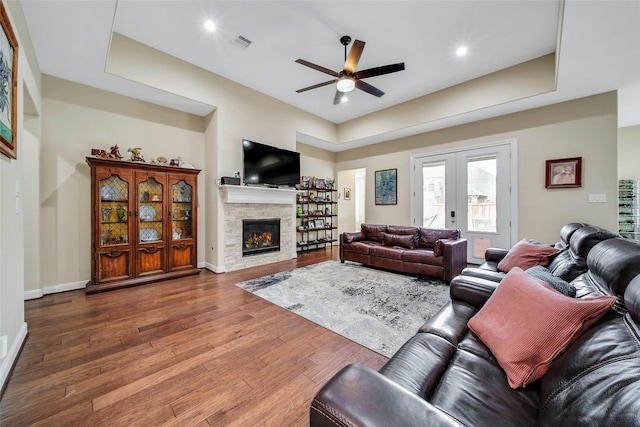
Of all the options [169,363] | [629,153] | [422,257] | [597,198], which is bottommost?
[169,363]

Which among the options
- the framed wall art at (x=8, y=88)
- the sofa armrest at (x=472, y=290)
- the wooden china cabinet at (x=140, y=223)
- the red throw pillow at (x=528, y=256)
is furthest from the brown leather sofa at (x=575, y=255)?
the wooden china cabinet at (x=140, y=223)

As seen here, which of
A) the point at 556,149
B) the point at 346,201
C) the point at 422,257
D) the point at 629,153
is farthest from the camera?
the point at 346,201

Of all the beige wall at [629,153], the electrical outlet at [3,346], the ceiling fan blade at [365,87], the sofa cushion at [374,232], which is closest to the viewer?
the electrical outlet at [3,346]

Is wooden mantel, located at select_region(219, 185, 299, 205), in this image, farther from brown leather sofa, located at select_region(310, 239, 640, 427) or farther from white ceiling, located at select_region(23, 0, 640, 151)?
brown leather sofa, located at select_region(310, 239, 640, 427)

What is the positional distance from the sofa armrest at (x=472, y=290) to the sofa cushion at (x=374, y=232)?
3.08 meters

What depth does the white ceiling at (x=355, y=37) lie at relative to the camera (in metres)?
2.39

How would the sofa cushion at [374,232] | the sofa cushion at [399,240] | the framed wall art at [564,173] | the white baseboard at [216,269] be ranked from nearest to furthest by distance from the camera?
the framed wall art at [564,173] < the white baseboard at [216,269] < the sofa cushion at [399,240] < the sofa cushion at [374,232]

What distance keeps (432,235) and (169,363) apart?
407 centimetres

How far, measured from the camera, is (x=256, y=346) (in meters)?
2.05

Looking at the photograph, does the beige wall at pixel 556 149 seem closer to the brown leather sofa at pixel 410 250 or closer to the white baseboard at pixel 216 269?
the brown leather sofa at pixel 410 250

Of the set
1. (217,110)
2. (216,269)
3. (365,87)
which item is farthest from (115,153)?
(365,87)

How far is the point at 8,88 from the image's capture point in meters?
1.70

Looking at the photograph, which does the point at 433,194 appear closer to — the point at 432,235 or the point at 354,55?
the point at 432,235

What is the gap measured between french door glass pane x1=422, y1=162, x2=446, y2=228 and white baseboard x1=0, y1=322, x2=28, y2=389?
6.00 m
